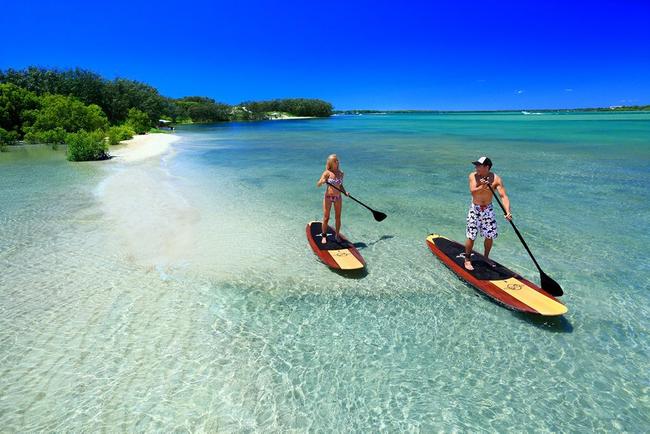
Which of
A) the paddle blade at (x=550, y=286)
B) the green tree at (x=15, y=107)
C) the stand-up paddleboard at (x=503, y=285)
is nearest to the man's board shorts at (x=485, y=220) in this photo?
the stand-up paddleboard at (x=503, y=285)

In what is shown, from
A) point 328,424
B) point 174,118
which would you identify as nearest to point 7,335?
point 328,424

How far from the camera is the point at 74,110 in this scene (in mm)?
42562

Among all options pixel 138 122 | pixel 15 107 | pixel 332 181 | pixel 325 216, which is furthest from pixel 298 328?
pixel 138 122

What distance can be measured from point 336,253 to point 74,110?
46.5 meters

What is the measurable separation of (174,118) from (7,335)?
127120 millimetres

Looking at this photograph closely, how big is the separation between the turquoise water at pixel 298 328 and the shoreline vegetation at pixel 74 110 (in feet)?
71.9

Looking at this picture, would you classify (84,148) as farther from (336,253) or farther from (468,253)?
(468,253)

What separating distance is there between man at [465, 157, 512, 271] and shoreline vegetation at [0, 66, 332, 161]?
2817 cm

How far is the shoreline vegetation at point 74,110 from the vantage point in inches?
1385

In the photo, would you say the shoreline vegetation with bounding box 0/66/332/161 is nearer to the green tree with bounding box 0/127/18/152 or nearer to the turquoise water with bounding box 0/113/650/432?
the green tree with bounding box 0/127/18/152

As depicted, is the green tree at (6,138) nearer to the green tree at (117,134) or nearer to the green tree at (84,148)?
the green tree at (117,134)

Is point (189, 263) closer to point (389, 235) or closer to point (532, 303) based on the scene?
point (389, 235)

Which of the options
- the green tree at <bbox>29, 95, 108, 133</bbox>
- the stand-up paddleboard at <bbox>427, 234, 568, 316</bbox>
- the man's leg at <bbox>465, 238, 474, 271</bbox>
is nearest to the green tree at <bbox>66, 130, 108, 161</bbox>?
the green tree at <bbox>29, 95, 108, 133</bbox>

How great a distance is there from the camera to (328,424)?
182 inches
